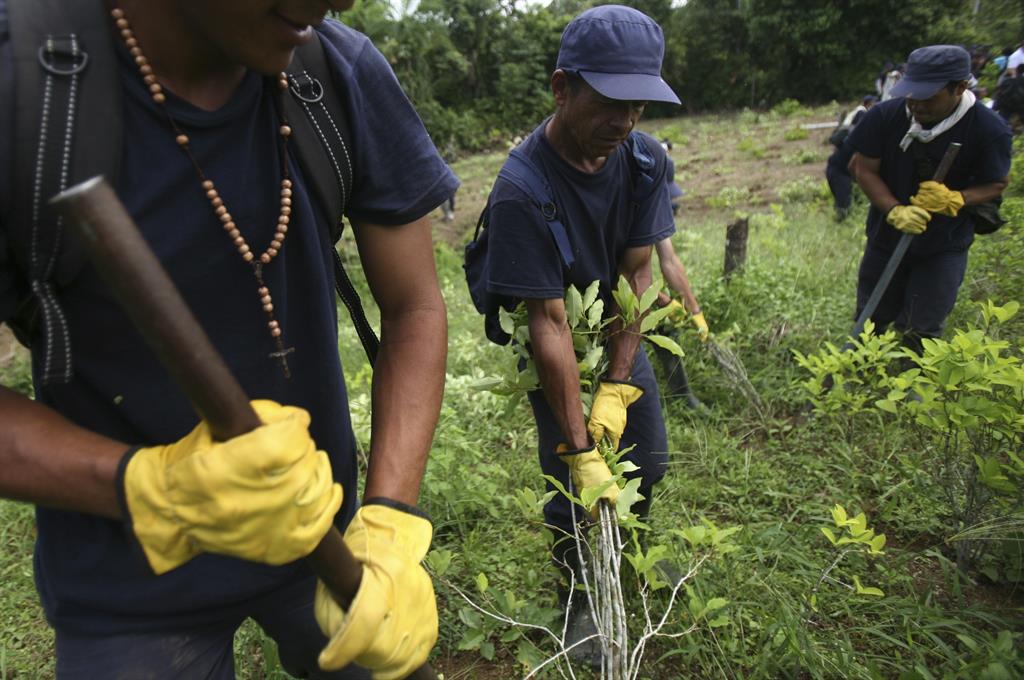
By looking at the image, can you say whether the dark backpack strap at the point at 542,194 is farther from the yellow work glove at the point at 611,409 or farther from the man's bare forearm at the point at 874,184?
the man's bare forearm at the point at 874,184

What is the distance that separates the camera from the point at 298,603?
148 centimetres

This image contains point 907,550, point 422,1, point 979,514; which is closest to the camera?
point 979,514

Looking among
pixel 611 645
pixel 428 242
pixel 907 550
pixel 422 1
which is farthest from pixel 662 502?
pixel 422 1

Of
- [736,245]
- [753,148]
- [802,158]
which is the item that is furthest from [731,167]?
[736,245]

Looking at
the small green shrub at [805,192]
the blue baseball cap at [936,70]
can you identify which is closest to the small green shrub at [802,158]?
the small green shrub at [805,192]

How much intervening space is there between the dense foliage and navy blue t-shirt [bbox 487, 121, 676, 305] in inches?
691

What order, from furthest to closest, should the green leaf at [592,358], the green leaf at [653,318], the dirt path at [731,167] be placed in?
the dirt path at [731,167] → the green leaf at [592,358] → the green leaf at [653,318]

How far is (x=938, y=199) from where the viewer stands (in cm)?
354

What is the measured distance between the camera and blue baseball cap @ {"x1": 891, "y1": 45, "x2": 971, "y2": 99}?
3396 millimetres

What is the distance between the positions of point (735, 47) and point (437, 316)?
28.6 metres

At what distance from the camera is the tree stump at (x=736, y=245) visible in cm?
498

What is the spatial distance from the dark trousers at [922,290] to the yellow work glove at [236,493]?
3.49 metres

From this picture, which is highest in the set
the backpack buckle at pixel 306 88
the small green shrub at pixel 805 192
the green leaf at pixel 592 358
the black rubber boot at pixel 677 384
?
the backpack buckle at pixel 306 88

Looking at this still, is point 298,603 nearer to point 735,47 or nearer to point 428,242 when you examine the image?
point 428,242
